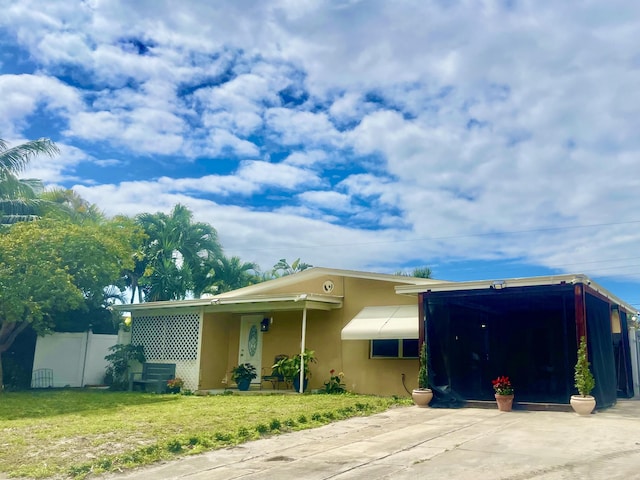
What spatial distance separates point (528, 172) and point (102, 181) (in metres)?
15.6

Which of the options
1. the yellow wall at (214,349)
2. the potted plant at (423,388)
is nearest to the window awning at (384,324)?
the potted plant at (423,388)

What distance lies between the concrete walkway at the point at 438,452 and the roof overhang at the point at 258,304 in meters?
6.29

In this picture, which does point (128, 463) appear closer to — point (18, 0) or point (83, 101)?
point (18, 0)

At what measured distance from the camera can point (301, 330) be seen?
63.6 ft

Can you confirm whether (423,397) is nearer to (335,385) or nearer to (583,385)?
(583,385)

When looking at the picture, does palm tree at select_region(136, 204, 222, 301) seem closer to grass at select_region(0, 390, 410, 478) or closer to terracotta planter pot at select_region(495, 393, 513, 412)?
grass at select_region(0, 390, 410, 478)

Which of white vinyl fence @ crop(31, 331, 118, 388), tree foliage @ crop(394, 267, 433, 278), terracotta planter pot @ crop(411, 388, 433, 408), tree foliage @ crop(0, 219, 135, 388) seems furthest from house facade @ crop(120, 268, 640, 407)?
tree foliage @ crop(394, 267, 433, 278)

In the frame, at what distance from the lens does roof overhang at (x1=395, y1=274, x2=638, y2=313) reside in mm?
12898

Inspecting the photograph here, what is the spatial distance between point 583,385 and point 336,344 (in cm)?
808

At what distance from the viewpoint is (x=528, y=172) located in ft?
67.4

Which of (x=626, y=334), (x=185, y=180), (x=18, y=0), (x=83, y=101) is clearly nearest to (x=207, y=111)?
(x=83, y=101)

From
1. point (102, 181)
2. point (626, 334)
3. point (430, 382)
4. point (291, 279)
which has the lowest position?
point (430, 382)

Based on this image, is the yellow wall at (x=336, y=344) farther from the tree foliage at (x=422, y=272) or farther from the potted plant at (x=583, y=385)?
the tree foliage at (x=422, y=272)

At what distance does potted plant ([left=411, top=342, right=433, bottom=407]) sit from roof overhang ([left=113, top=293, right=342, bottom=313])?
13.8 feet
